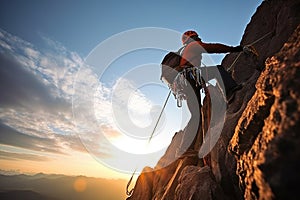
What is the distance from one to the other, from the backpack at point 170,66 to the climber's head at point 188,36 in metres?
0.38

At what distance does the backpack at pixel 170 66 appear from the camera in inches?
325

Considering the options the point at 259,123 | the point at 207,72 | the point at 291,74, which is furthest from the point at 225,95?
the point at 291,74

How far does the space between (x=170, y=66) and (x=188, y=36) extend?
4.79 ft

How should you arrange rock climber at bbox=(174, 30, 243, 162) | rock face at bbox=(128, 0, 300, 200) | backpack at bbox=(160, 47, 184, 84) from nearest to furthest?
rock face at bbox=(128, 0, 300, 200) → rock climber at bbox=(174, 30, 243, 162) → backpack at bbox=(160, 47, 184, 84)

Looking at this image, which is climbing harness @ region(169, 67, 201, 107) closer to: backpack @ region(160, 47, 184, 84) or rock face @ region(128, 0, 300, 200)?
backpack @ region(160, 47, 184, 84)

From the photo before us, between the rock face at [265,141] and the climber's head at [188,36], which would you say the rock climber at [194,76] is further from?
the rock face at [265,141]

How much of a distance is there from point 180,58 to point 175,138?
41.2ft

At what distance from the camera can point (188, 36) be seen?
800 cm

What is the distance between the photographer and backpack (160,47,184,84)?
826cm

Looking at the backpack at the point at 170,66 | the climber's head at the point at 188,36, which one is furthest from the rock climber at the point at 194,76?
the backpack at the point at 170,66

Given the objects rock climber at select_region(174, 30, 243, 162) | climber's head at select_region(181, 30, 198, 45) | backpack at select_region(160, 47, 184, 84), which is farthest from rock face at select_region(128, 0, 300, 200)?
climber's head at select_region(181, 30, 198, 45)

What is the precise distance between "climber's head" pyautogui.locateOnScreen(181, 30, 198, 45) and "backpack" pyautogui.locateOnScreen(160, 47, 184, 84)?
1.24 feet

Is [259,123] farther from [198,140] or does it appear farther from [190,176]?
[198,140]

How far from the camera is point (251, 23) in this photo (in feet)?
37.8
